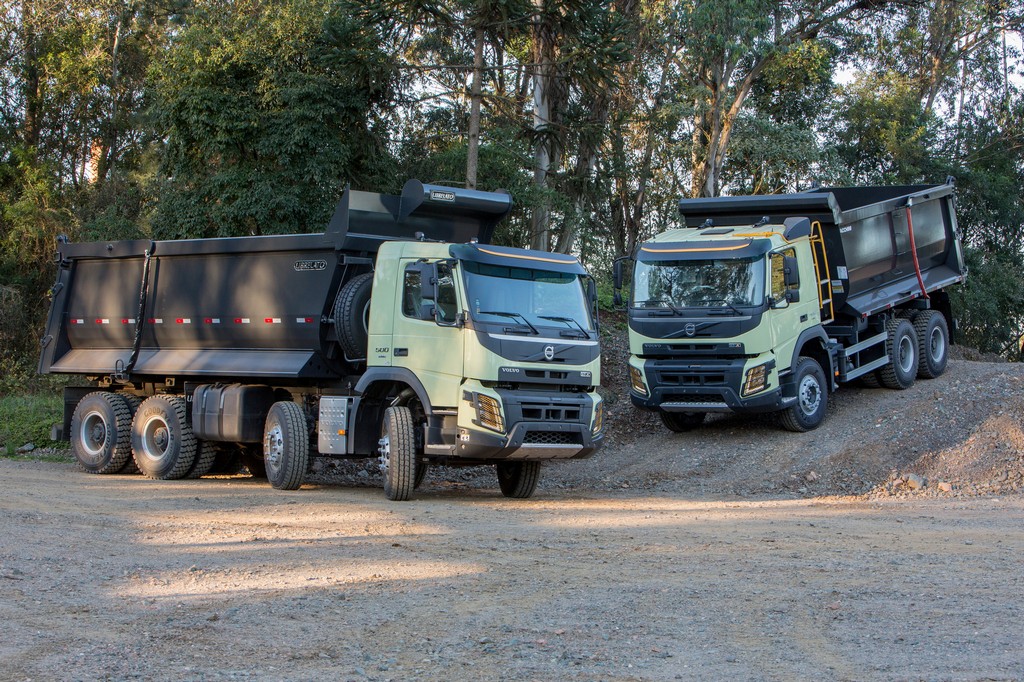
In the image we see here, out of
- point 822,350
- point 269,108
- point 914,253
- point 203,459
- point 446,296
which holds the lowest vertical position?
point 203,459

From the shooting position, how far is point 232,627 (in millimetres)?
6422

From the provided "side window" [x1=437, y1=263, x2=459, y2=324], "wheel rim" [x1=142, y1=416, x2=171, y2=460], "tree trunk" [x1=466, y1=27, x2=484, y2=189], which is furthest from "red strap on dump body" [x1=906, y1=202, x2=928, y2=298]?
"wheel rim" [x1=142, y1=416, x2=171, y2=460]

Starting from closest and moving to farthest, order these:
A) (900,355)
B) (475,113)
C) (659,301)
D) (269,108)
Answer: (659,301)
(900,355)
(475,113)
(269,108)

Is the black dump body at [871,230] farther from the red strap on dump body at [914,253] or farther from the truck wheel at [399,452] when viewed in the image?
the truck wheel at [399,452]

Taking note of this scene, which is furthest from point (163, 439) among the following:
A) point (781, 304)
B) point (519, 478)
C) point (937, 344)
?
point (937, 344)

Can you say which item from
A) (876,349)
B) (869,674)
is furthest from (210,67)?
(869,674)

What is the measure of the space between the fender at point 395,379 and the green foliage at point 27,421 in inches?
350

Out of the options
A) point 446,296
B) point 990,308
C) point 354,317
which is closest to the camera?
point 446,296

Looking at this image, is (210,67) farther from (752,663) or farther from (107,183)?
(752,663)

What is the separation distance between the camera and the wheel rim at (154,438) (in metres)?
15.4

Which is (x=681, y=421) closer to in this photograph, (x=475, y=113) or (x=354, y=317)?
(x=354, y=317)

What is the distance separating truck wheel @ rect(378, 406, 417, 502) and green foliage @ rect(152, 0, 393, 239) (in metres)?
11.7

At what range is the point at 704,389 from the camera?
622 inches

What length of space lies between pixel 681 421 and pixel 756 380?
2.61 meters
